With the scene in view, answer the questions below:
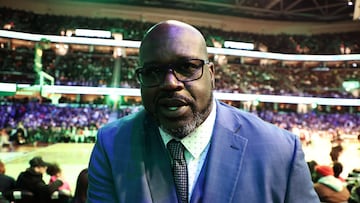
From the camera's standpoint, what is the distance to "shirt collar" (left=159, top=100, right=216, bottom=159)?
28.8 inches

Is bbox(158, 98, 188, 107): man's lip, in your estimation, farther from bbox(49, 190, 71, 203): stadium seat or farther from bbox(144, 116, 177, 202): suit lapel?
bbox(49, 190, 71, 203): stadium seat

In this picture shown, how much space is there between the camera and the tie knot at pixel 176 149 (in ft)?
2.41

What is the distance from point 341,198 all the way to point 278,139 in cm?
241

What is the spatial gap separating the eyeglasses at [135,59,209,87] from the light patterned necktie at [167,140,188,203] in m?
0.14

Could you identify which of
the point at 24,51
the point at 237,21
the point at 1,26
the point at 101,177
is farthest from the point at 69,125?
the point at 101,177

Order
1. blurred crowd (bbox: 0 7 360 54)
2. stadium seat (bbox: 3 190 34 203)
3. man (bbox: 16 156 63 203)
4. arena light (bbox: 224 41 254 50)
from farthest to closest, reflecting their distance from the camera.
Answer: arena light (bbox: 224 41 254 50), blurred crowd (bbox: 0 7 360 54), man (bbox: 16 156 63 203), stadium seat (bbox: 3 190 34 203)

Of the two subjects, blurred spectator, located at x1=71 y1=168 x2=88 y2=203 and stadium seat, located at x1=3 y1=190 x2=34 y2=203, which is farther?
stadium seat, located at x1=3 y1=190 x2=34 y2=203

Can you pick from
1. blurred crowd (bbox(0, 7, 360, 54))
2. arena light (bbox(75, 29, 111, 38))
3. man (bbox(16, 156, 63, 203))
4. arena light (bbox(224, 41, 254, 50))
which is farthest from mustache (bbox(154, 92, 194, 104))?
arena light (bbox(224, 41, 254, 50))

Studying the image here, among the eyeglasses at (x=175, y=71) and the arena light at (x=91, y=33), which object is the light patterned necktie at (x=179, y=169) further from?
the arena light at (x=91, y=33)

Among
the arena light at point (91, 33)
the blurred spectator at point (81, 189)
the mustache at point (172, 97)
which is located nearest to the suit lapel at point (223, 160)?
the mustache at point (172, 97)

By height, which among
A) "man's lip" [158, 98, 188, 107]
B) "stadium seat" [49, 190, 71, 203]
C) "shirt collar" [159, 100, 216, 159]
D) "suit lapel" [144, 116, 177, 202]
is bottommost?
"stadium seat" [49, 190, 71, 203]

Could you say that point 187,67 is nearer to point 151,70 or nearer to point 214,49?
point 151,70

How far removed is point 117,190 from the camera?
27.5 inches

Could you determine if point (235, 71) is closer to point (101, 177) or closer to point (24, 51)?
point (24, 51)
